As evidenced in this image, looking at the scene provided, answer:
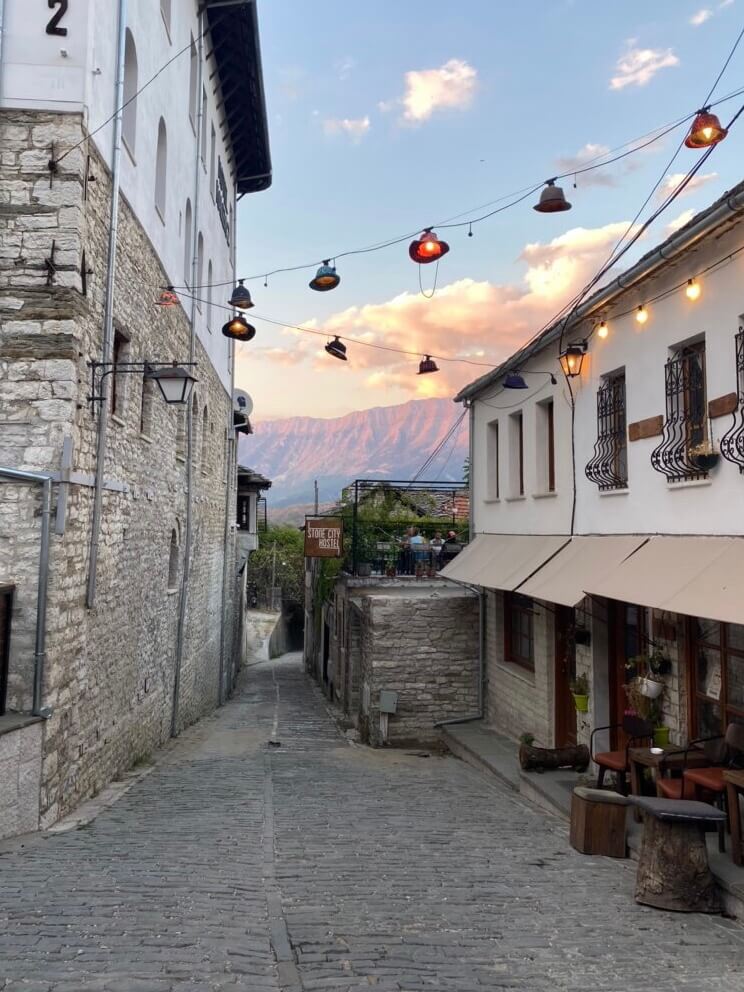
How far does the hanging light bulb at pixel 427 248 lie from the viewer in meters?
8.57

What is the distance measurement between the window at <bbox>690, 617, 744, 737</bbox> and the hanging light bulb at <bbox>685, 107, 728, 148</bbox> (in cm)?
422

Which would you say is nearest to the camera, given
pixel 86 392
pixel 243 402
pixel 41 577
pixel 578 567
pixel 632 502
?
pixel 41 577

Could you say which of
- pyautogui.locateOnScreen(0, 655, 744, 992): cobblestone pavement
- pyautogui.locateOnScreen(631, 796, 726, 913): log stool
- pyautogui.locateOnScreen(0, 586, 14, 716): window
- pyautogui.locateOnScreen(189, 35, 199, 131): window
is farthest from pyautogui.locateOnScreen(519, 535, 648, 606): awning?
pyautogui.locateOnScreen(189, 35, 199, 131): window

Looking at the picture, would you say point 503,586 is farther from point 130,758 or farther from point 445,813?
point 130,758

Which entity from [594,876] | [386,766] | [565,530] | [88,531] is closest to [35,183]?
[88,531]

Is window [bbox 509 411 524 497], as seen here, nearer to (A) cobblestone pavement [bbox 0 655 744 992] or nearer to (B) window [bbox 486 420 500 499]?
(B) window [bbox 486 420 500 499]

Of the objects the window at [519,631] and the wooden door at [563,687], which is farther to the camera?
the window at [519,631]

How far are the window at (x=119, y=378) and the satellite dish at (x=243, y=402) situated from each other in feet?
49.0

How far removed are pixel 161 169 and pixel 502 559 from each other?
794 cm

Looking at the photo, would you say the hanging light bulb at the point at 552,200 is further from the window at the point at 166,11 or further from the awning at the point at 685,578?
the window at the point at 166,11

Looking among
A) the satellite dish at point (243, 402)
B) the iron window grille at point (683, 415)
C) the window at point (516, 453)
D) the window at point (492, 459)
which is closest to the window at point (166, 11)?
the window at point (516, 453)

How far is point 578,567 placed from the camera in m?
8.48

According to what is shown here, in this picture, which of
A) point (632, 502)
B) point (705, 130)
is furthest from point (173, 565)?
point (705, 130)

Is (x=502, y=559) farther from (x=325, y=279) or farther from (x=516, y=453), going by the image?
(x=325, y=279)
